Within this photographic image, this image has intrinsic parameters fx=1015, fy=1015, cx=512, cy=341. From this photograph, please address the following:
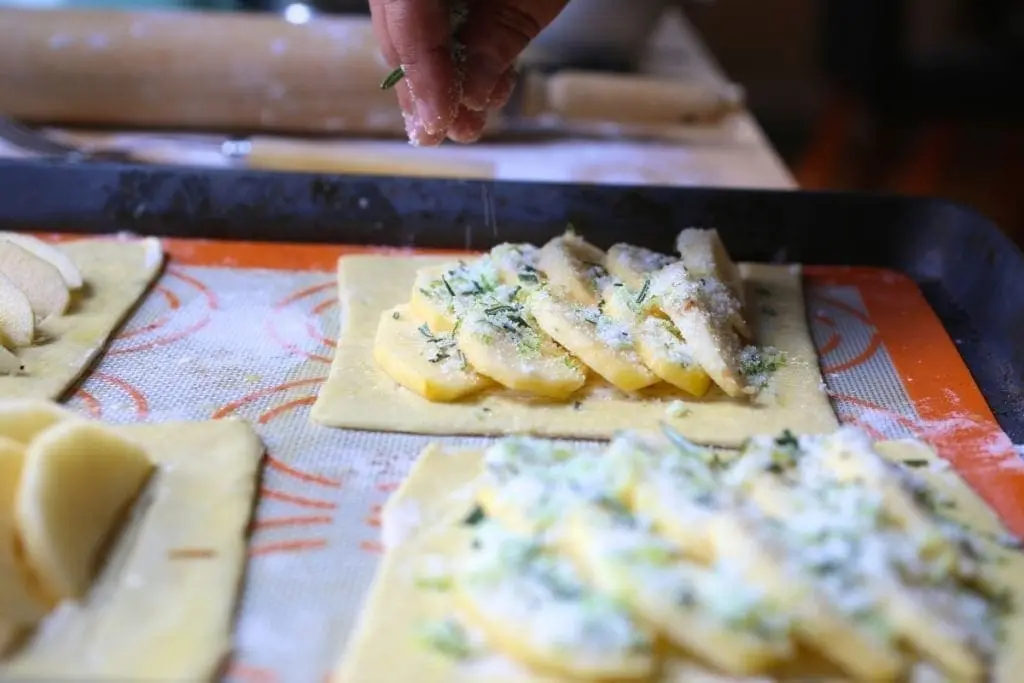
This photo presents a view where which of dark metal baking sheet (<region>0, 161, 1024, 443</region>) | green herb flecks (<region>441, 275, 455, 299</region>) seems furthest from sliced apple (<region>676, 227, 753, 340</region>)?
green herb flecks (<region>441, 275, 455, 299</region>)

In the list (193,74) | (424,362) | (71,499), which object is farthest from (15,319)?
(193,74)

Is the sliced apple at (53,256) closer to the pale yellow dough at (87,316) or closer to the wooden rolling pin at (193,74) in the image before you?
the pale yellow dough at (87,316)

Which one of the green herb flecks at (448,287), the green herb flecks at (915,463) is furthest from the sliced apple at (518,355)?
the green herb flecks at (915,463)

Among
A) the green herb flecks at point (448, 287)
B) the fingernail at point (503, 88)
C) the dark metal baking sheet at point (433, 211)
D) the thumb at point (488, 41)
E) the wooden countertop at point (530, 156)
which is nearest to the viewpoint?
the green herb flecks at point (448, 287)

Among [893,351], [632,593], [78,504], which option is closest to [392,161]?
[893,351]

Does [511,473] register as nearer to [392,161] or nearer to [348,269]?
[348,269]

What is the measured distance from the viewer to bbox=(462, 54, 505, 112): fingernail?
234cm

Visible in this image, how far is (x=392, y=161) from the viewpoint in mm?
3127

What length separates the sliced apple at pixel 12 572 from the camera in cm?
141

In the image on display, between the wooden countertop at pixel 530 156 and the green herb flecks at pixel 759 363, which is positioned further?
the wooden countertop at pixel 530 156

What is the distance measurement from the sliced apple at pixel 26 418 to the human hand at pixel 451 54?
103 centimetres

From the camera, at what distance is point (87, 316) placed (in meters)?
2.25

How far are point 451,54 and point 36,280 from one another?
105cm

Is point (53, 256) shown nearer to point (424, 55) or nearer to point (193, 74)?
point (424, 55)
